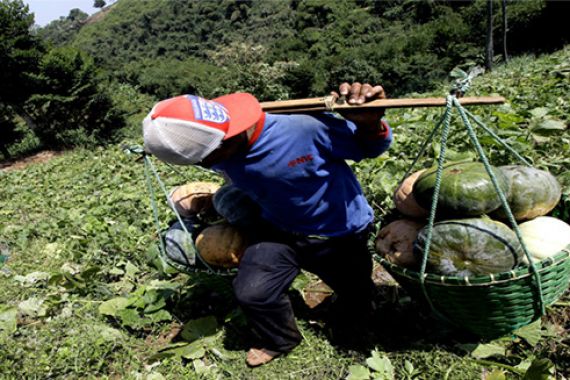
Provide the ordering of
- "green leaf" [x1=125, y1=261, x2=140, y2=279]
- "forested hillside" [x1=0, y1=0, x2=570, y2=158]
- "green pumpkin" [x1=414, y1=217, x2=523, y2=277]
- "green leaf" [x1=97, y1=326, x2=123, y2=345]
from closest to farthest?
"green pumpkin" [x1=414, y1=217, x2=523, y2=277] < "green leaf" [x1=97, y1=326, x2=123, y2=345] < "green leaf" [x1=125, y1=261, x2=140, y2=279] < "forested hillside" [x1=0, y1=0, x2=570, y2=158]

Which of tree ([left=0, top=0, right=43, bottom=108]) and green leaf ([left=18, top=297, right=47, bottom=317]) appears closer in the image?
green leaf ([left=18, top=297, right=47, bottom=317])

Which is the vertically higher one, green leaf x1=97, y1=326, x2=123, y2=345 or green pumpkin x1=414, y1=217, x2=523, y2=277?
green pumpkin x1=414, y1=217, x2=523, y2=277

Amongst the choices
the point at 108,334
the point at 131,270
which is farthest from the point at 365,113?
the point at 131,270

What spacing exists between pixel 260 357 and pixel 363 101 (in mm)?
1551

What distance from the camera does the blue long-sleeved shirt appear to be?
2.02 meters

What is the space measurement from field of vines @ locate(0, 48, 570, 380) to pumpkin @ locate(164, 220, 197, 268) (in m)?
0.14

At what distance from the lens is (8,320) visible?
2.84 meters

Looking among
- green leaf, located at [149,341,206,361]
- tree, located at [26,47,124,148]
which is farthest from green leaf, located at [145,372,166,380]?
tree, located at [26,47,124,148]

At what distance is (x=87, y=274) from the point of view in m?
3.27

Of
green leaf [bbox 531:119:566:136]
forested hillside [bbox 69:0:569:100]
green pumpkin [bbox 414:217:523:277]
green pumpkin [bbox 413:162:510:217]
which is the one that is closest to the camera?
green pumpkin [bbox 414:217:523:277]

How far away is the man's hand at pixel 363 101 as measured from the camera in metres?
1.75

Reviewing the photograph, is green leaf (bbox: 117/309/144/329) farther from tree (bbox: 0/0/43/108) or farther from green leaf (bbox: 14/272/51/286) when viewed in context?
tree (bbox: 0/0/43/108)

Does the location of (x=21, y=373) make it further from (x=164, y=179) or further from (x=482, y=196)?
(x=164, y=179)

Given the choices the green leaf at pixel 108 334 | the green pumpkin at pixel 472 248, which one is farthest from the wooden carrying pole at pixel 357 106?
the green leaf at pixel 108 334
